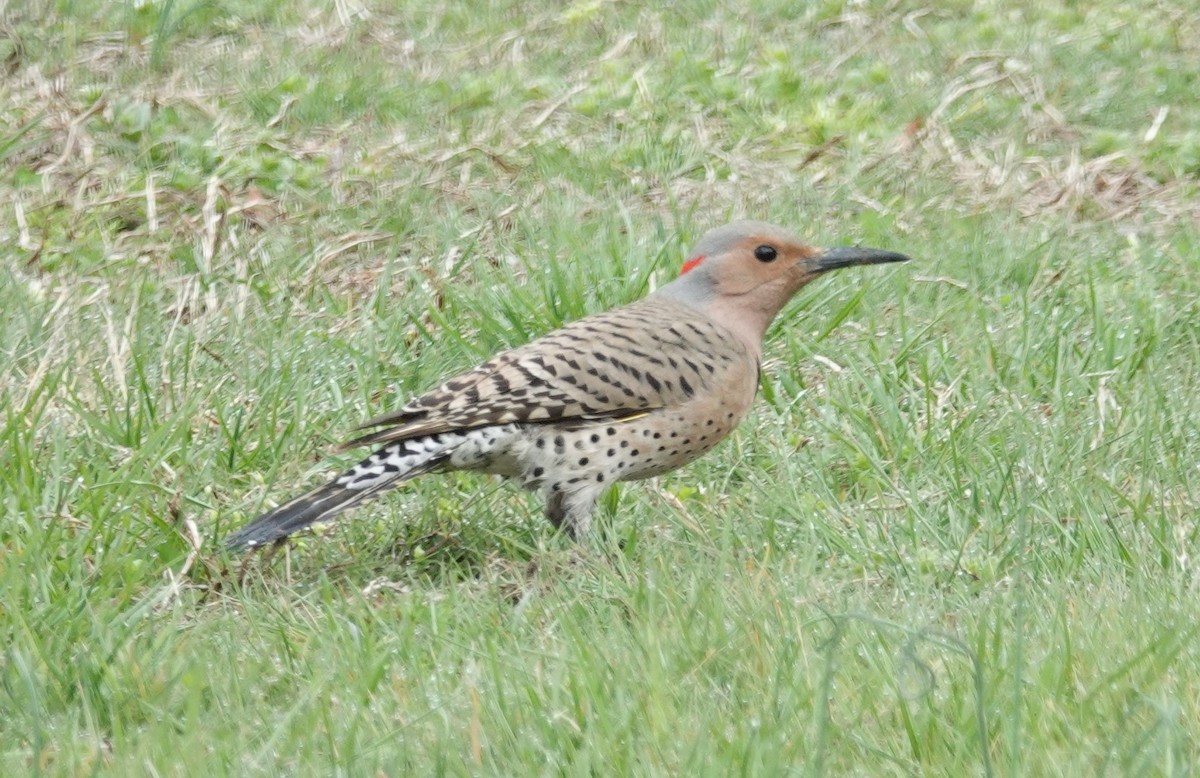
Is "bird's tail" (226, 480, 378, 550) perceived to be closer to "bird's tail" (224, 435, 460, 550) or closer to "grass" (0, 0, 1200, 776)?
Answer: "bird's tail" (224, 435, 460, 550)

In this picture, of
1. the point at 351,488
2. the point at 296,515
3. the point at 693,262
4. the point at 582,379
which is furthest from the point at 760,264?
the point at 296,515

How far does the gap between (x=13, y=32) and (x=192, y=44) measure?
3.04 feet

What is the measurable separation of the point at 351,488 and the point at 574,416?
0.70 metres

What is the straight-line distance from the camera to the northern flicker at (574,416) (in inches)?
192

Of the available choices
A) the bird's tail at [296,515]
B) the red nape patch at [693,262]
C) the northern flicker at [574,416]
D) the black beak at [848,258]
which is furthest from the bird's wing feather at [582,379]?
the black beak at [848,258]

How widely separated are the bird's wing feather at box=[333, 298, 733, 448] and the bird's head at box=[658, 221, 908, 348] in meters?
0.17

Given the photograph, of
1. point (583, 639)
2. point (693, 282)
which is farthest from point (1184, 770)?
point (693, 282)

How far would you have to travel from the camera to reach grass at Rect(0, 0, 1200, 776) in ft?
11.2

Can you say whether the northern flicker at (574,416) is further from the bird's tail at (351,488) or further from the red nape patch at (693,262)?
the red nape patch at (693,262)

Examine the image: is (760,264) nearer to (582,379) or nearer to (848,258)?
(848,258)

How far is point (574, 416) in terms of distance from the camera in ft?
16.8

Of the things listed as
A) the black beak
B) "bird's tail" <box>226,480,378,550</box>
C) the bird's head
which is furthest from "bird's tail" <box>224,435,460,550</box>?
the black beak

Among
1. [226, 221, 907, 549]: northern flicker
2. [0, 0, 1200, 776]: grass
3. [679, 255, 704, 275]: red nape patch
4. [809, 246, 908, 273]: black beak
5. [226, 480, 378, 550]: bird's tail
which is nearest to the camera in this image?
[0, 0, 1200, 776]: grass

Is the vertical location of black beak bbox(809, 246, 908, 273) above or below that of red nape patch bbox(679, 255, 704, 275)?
below
